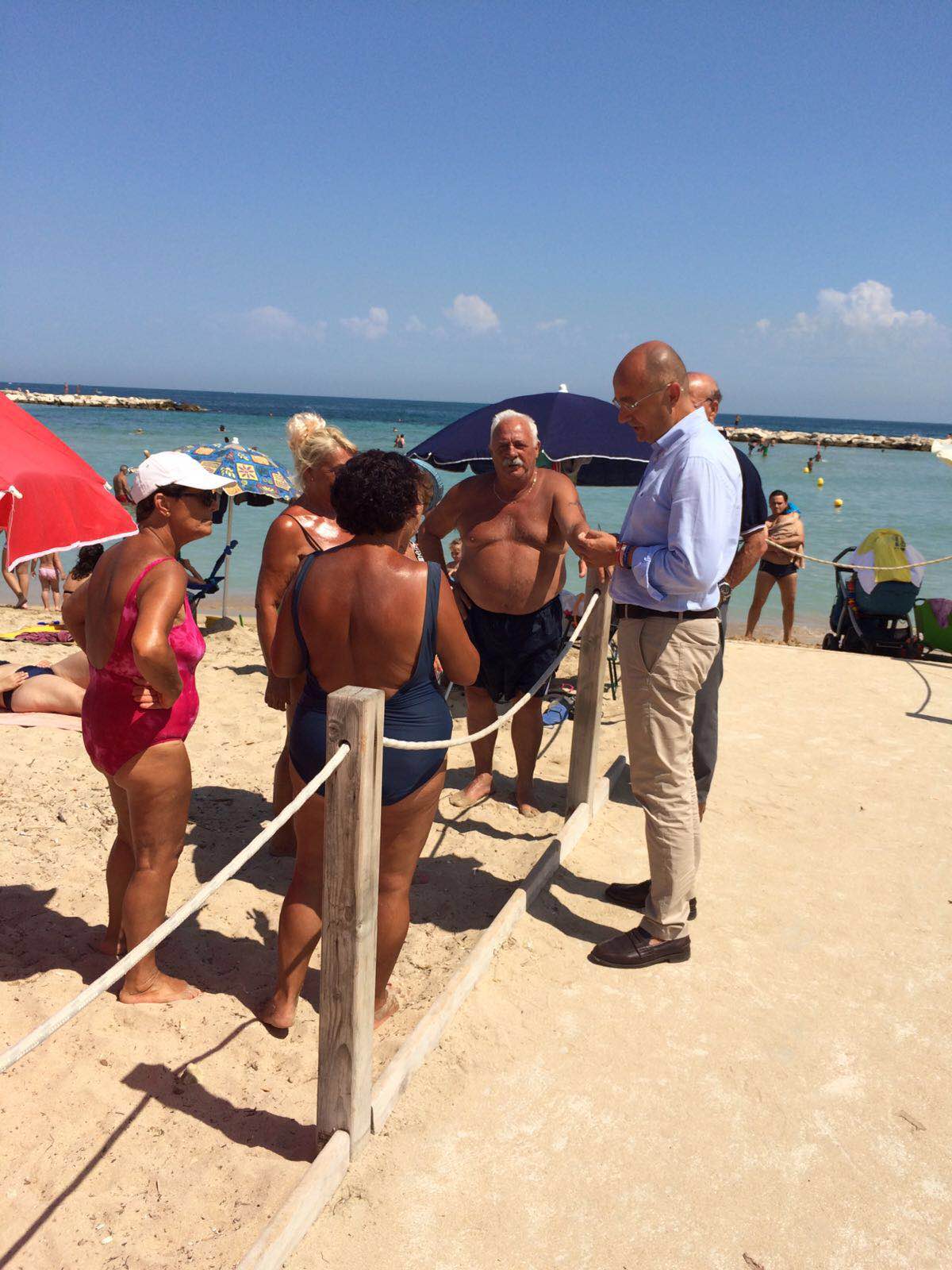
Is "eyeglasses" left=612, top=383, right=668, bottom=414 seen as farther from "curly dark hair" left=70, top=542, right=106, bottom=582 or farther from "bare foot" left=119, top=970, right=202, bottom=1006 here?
"curly dark hair" left=70, top=542, right=106, bottom=582

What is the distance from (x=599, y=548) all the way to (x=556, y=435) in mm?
2929

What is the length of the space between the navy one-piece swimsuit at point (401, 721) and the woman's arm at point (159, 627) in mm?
410

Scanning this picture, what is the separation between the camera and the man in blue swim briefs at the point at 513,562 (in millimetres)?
4102

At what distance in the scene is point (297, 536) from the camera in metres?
3.49

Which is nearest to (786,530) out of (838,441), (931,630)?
(931,630)

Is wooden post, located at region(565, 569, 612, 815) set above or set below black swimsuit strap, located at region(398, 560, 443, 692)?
below

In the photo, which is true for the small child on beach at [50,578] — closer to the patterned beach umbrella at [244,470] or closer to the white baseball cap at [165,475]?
the patterned beach umbrella at [244,470]

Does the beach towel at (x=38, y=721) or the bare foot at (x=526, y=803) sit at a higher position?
the beach towel at (x=38, y=721)

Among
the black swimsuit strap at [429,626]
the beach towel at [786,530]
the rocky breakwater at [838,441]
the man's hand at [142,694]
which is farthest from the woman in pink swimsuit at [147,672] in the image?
the rocky breakwater at [838,441]

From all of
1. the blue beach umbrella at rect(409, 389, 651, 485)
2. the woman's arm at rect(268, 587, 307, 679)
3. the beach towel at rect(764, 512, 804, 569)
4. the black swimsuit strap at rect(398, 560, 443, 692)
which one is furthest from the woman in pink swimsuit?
the beach towel at rect(764, 512, 804, 569)

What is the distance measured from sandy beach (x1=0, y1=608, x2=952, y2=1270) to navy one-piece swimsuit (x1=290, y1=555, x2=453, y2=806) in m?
0.91

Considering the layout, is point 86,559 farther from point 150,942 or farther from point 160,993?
point 150,942

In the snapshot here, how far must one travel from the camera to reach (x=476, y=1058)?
2.61m

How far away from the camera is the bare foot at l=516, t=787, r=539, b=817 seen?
4.52 metres
